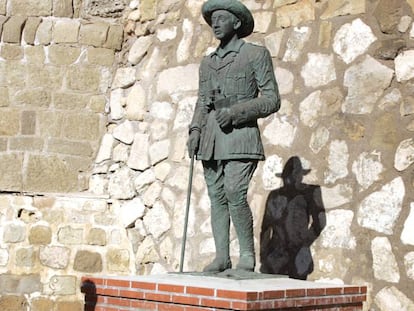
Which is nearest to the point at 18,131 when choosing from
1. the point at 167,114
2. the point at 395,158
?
the point at 167,114

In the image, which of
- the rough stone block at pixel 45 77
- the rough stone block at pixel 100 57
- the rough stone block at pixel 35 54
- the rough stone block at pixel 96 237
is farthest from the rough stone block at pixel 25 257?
the rough stone block at pixel 100 57

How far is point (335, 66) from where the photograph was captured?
7.13 meters

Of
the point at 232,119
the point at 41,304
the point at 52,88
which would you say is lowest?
the point at 41,304

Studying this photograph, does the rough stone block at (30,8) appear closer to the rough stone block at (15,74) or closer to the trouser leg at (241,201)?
the rough stone block at (15,74)

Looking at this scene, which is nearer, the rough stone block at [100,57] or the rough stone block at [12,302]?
the rough stone block at [12,302]

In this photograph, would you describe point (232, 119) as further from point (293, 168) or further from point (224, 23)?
point (293, 168)

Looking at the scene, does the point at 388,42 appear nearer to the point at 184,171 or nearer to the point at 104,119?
the point at 184,171

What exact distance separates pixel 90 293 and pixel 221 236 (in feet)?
3.10

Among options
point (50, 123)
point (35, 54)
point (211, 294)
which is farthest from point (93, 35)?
point (211, 294)

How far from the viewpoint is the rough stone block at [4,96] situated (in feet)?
29.0

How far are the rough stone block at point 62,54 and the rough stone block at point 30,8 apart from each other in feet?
1.22

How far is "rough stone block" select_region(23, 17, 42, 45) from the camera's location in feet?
29.5

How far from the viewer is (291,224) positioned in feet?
23.2

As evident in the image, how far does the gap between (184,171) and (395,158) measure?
218 cm
